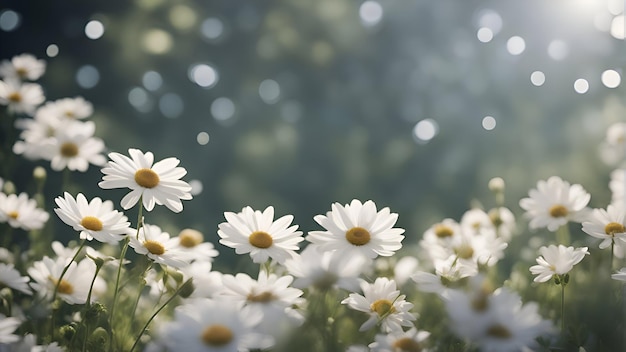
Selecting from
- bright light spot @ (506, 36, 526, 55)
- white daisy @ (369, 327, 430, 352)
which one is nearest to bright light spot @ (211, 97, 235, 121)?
bright light spot @ (506, 36, 526, 55)

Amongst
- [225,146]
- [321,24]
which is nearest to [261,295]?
[225,146]

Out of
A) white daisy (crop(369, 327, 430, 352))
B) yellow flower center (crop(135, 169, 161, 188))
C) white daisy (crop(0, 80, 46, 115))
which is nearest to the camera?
white daisy (crop(369, 327, 430, 352))

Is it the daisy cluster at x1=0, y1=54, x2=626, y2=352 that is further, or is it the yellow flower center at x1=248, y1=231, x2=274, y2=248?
the yellow flower center at x1=248, y1=231, x2=274, y2=248

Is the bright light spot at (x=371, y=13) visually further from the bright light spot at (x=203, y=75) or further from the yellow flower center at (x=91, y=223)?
the yellow flower center at (x=91, y=223)

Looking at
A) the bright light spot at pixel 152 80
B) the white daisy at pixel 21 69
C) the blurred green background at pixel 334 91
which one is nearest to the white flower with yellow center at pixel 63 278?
the white daisy at pixel 21 69

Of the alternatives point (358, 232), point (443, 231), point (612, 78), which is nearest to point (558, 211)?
point (443, 231)

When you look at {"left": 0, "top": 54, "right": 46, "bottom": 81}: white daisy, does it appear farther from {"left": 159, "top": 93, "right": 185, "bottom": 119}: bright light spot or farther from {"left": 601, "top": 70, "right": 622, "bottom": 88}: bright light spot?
{"left": 601, "top": 70, "right": 622, "bottom": 88}: bright light spot

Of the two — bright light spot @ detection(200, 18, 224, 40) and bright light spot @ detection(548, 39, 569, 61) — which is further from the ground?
bright light spot @ detection(200, 18, 224, 40)

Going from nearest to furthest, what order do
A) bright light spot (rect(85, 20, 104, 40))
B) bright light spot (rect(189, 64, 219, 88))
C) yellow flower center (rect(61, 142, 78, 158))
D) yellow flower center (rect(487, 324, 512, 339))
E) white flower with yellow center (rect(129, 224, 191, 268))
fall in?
yellow flower center (rect(487, 324, 512, 339))
white flower with yellow center (rect(129, 224, 191, 268))
yellow flower center (rect(61, 142, 78, 158))
bright light spot (rect(85, 20, 104, 40))
bright light spot (rect(189, 64, 219, 88))
